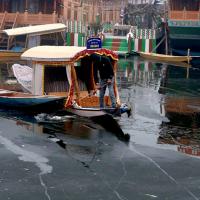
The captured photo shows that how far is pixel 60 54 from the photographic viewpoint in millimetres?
12938

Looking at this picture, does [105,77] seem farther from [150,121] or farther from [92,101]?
[150,121]

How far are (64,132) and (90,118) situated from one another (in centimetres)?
160

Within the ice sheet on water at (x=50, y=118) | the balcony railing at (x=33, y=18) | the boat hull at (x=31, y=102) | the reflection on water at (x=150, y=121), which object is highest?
the balcony railing at (x=33, y=18)

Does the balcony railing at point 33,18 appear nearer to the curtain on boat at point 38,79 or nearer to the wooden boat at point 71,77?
the wooden boat at point 71,77

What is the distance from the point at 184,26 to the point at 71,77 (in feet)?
73.7

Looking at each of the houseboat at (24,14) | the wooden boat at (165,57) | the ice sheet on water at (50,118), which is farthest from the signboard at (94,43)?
the houseboat at (24,14)

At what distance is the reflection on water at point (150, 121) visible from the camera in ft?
33.5

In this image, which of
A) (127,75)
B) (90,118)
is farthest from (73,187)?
(127,75)

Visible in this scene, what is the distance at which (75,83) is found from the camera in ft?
41.6

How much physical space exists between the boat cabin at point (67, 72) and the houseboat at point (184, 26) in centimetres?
2064

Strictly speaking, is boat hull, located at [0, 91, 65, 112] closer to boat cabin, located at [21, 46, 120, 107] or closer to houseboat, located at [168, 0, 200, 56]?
boat cabin, located at [21, 46, 120, 107]

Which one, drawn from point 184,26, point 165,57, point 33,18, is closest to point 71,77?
point 165,57

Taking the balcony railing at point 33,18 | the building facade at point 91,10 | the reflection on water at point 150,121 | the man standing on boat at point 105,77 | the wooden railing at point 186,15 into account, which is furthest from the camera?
the building facade at point 91,10

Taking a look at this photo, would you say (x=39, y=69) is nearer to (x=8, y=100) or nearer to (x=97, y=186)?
(x=8, y=100)
